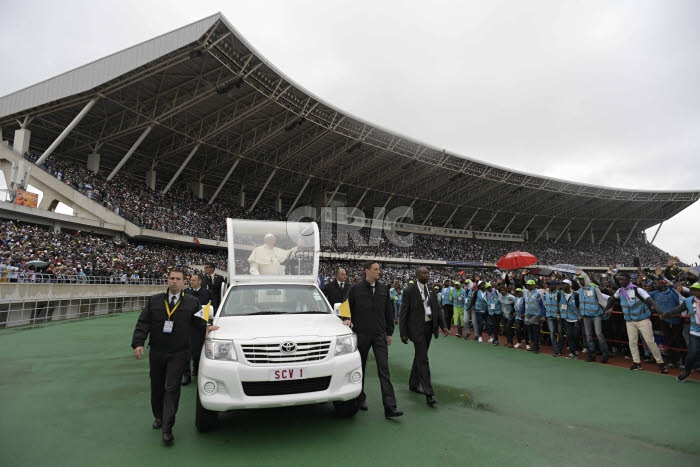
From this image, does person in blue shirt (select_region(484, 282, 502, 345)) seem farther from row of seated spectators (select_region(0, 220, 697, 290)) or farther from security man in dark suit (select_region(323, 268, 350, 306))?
security man in dark suit (select_region(323, 268, 350, 306))

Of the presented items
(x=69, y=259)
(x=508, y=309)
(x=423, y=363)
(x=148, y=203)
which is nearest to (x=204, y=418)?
(x=423, y=363)

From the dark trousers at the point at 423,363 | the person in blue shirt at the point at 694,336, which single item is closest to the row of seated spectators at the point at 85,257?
the person in blue shirt at the point at 694,336

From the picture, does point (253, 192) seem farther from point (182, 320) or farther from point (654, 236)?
point (654, 236)

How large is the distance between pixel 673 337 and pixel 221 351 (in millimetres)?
8101

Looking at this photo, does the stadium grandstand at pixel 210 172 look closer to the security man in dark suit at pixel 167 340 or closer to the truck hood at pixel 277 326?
the security man in dark suit at pixel 167 340

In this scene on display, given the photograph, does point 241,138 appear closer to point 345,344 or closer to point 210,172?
point 210,172

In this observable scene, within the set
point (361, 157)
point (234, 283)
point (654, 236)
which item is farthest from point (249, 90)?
point (654, 236)

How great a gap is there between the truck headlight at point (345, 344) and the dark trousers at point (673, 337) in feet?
21.9

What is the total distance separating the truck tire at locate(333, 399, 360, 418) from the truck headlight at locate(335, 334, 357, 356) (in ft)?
1.98

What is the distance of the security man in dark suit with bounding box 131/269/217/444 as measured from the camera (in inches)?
146

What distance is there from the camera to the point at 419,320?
5.01 m

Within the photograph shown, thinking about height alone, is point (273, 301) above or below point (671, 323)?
above

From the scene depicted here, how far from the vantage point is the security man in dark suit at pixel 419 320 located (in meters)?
4.91

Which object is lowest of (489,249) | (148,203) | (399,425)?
(399,425)
